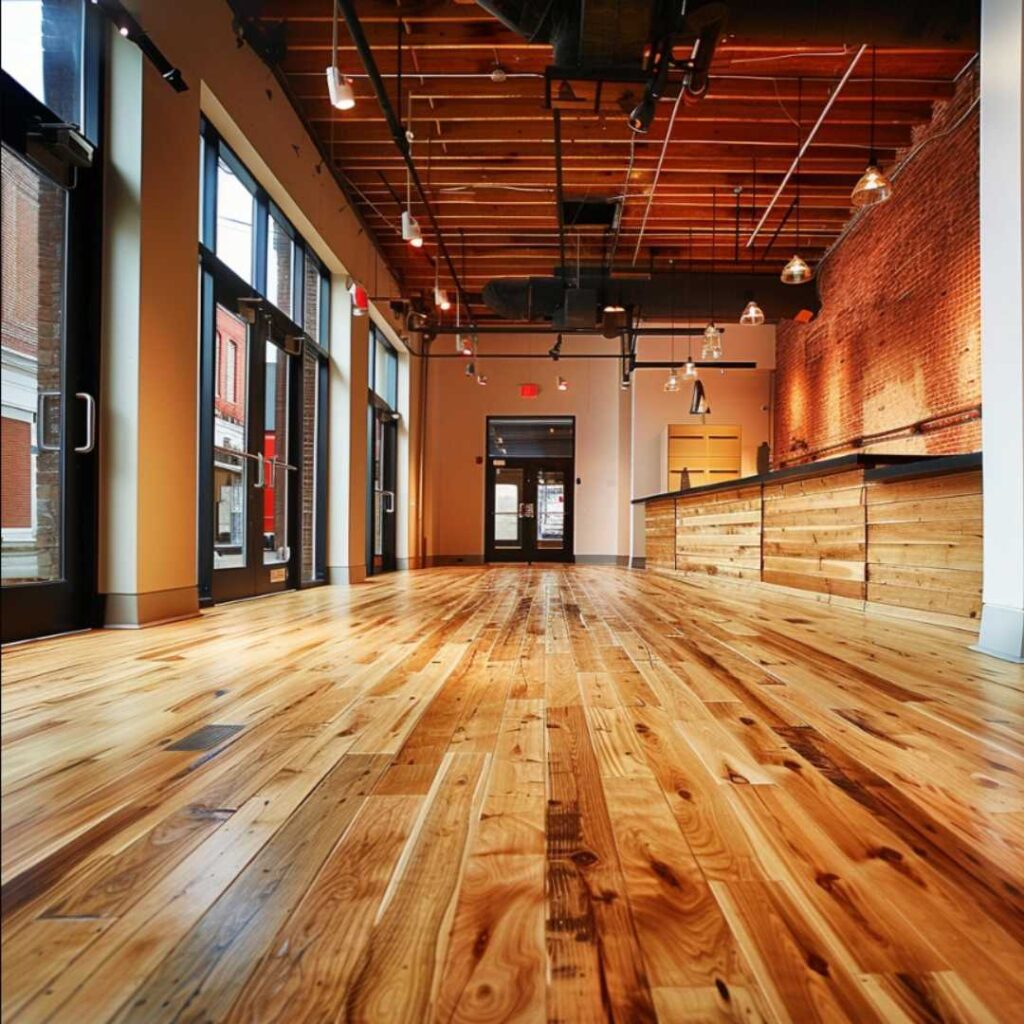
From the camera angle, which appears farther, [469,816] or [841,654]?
[841,654]

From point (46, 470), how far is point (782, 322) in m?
10.4

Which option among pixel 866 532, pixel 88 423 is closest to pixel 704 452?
pixel 866 532

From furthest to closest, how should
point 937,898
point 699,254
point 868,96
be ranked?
point 699,254 → point 868,96 → point 937,898

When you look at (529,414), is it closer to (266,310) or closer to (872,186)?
(266,310)

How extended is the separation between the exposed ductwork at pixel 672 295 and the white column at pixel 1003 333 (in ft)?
18.8

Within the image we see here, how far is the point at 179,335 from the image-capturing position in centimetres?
374

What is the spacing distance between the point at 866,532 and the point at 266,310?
4.74 meters

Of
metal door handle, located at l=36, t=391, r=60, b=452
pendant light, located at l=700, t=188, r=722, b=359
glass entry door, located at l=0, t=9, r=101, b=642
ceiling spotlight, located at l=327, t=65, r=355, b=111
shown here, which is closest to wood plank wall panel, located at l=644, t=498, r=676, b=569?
pendant light, located at l=700, t=188, r=722, b=359

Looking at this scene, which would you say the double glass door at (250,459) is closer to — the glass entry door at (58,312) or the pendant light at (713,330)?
the glass entry door at (58,312)

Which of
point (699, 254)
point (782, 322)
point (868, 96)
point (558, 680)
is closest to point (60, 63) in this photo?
point (558, 680)

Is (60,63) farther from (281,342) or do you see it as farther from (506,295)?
(506,295)

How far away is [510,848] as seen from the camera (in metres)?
1.06

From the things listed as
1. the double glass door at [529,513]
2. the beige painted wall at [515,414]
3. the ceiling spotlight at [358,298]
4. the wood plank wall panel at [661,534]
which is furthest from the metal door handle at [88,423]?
the double glass door at [529,513]

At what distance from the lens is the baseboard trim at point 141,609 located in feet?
10.8
